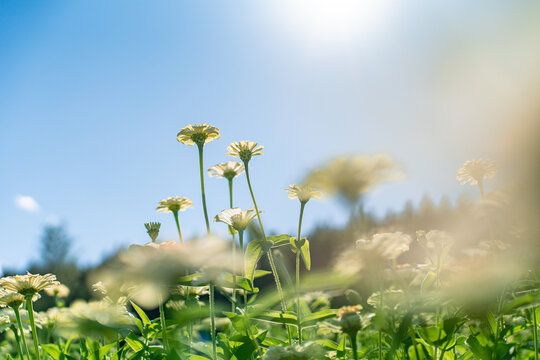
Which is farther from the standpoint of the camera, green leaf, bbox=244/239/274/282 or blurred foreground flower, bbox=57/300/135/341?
green leaf, bbox=244/239/274/282

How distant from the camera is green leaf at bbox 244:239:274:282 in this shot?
719 mm

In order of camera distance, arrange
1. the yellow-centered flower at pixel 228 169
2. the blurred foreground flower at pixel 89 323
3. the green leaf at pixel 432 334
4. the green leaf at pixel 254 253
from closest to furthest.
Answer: the blurred foreground flower at pixel 89 323 → the green leaf at pixel 432 334 → the green leaf at pixel 254 253 → the yellow-centered flower at pixel 228 169

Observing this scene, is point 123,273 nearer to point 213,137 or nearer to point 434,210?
point 213,137

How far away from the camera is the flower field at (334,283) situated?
528mm

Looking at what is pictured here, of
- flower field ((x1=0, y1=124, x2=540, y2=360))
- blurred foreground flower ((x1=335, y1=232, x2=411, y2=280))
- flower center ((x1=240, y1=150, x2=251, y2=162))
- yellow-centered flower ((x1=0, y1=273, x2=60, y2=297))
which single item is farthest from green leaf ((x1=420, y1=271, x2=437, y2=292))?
yellow-centered flower ((x1=0, y1=273, x2=60, y2=297))

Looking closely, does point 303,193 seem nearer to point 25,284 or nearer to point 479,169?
point 479,169

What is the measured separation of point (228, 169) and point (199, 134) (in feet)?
0.42

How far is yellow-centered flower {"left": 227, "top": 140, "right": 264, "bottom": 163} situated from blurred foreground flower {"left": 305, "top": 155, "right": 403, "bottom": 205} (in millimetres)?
158

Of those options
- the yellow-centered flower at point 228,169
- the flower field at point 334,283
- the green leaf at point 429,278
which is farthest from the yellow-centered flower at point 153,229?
the green leaf at point 429,278

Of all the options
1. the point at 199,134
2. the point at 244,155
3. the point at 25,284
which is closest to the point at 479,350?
the point at 244,155

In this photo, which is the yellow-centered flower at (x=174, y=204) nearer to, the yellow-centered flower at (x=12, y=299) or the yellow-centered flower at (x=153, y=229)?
the yellow-centered flower at (x=153, y=229)

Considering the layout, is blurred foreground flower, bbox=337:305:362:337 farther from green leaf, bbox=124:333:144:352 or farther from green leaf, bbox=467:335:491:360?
green leaf, bbox=124:333:144:352

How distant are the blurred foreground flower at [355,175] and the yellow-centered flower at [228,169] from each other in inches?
9.4

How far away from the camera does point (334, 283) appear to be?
0.54 metres
